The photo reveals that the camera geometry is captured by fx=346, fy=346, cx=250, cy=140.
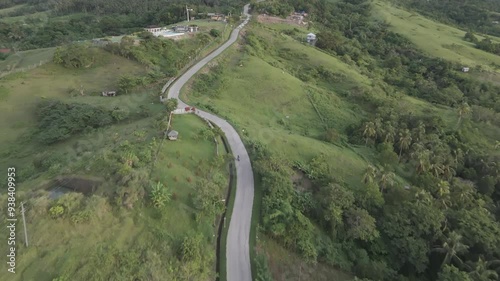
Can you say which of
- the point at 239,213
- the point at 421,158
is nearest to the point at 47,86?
the point at 239,213

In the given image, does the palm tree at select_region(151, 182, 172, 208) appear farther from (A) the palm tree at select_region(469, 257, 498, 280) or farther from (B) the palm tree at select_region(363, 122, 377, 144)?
(B) the palm tree at select_region(363, 122, 377, 144)

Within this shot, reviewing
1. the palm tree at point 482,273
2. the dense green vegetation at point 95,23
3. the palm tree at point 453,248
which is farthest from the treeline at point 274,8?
the palm tree at point 482,273

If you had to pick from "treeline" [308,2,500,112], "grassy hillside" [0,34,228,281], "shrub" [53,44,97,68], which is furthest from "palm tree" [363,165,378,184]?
"shrub" [53,44,97,68]

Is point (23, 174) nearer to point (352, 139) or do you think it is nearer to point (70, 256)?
point (70, 256)

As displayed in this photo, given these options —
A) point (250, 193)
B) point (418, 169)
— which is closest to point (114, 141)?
point (250, 193)

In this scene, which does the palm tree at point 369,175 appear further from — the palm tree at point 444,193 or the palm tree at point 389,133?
the palm tree at point 389,133
